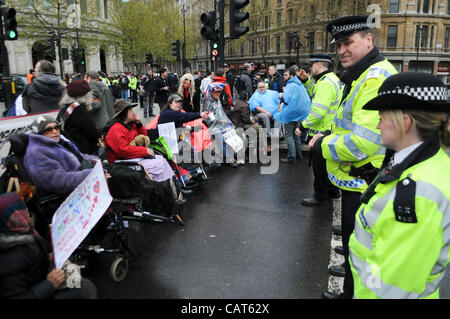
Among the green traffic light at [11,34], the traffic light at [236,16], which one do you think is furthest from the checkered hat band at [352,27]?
the green traffic light at [11,34]

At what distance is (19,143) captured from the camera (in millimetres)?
3604

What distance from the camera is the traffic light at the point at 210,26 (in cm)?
1094

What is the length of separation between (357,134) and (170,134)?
12.9 feet

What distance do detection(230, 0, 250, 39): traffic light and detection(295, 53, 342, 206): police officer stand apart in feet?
14.7

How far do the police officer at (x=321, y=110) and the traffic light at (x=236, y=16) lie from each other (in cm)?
447

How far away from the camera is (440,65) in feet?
163

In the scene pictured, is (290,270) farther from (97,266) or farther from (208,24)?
(208,24)

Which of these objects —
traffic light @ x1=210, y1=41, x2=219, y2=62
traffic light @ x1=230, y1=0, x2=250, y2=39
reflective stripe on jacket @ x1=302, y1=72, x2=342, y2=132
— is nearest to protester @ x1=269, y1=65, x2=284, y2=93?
traffic light @ x1=210, y1=41, x2=219, y2=62

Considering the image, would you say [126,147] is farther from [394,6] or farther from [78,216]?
[394,6]

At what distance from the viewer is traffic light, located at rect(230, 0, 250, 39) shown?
9.81 meters

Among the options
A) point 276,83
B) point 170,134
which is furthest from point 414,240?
point 276,83

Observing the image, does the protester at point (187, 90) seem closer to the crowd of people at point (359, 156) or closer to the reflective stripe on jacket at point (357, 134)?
the crowd of people at point (359, 156)

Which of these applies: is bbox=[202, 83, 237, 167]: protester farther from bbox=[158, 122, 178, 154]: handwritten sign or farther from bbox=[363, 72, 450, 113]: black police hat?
bbox=[363, 72, 450, 113]: black police hat

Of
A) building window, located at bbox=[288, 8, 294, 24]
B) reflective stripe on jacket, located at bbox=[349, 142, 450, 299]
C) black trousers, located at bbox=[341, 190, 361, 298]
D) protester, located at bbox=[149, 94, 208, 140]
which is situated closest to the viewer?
reflective stripe on jacket, located at bbox=[349, 142, 450, 299]
